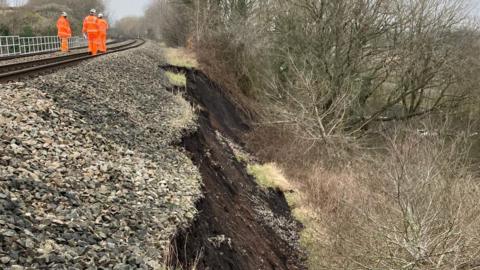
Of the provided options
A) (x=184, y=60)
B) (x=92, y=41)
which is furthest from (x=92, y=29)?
(x=184, y=60)

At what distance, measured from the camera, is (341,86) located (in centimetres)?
2267

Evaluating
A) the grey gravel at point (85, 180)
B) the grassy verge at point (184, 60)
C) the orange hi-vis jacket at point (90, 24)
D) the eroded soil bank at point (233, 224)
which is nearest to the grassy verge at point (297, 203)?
the eroded soil bank at point (233, 224)

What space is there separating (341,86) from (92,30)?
1167 centimetres

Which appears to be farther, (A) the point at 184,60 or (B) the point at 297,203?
(A) the point at 184,60

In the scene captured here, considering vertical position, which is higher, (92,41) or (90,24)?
(90,24)

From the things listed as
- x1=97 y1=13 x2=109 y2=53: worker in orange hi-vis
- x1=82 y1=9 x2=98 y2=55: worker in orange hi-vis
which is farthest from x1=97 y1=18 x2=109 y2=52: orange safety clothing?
x1=82 y1=9 x2=98 y2=55: worker in orange hi-vis

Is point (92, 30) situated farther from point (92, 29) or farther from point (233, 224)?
point (233, 224)

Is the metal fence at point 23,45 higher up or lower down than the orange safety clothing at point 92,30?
lower down

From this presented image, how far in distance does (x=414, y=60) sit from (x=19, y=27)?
2966 centimetres

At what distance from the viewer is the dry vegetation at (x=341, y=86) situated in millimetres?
13875

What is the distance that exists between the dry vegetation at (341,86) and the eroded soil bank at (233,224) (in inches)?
30.7

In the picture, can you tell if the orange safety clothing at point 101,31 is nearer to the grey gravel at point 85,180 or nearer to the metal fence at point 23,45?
the metal fence at point 23,45

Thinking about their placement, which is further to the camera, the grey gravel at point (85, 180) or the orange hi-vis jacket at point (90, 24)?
the orange hi-vis jacket at point (90, 24)

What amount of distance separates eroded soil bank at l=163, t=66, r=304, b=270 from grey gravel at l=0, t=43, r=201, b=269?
360 mm
